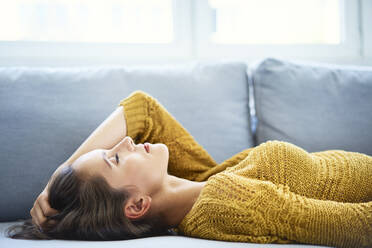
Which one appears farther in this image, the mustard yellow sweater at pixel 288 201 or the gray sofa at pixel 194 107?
the gray sofa at pixel 194 107

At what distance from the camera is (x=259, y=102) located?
1448 mm

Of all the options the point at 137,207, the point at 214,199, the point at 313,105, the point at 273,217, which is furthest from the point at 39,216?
the point at 313,105

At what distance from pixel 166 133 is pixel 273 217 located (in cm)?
53

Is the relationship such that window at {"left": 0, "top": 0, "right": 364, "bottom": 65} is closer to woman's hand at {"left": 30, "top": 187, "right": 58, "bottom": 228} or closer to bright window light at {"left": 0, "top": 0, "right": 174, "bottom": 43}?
bright window light at {"left": 0, "top": 0, "right": 174, "bottom": 43}

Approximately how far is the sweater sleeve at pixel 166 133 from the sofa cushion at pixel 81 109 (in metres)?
0.09

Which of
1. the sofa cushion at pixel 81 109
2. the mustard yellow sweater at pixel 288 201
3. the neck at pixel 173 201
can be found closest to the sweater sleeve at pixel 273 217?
the mustard yellow sweater at pixel 288 201

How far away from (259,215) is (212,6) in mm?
1544

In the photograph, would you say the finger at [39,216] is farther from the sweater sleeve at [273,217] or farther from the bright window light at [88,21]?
the bright window light at [88,21]

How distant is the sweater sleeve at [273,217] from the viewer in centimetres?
81

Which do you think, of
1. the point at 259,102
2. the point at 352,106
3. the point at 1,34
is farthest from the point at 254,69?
the point at 1,34

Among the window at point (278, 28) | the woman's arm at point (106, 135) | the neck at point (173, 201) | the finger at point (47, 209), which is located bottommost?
the neck at point (173, 201)

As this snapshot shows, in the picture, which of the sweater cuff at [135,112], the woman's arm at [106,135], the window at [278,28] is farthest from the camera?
the window at [278,28]

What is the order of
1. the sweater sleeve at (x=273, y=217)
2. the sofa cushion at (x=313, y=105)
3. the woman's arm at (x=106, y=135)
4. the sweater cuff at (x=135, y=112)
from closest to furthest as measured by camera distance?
the sweater sleeve at (x=273, y=217) < the woman's arm at (x=106, y=135) < the sweater cuff at (x=135, y=112) < the sofa cushion at (x=313, y=105)

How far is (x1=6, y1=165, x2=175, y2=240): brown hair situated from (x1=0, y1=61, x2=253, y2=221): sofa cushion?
27cm
